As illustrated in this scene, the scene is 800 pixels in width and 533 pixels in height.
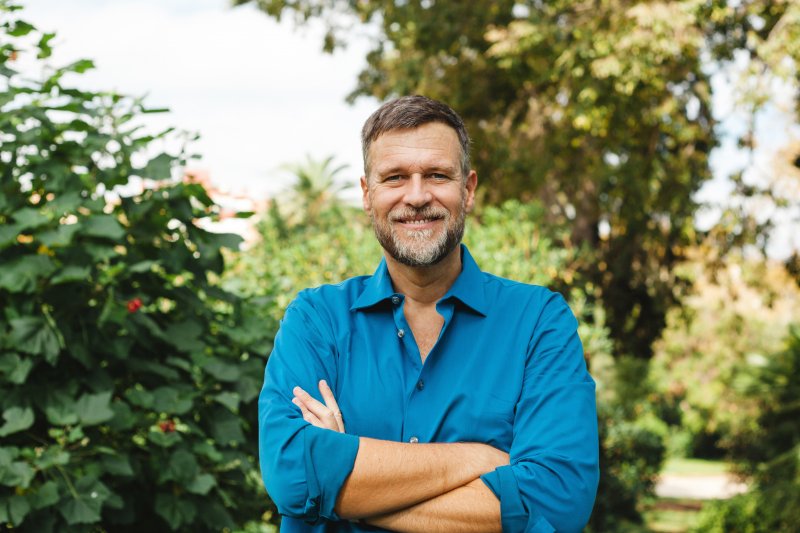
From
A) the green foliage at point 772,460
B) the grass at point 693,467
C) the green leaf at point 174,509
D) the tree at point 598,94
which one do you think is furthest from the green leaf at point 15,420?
the grass at point 693,467

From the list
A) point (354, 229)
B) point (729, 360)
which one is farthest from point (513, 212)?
point (729, 360)

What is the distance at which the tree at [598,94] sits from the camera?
1023 cm

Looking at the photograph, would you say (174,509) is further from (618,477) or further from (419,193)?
(618,477)

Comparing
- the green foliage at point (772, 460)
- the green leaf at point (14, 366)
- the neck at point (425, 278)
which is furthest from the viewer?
the green foliage at point (772, 460)

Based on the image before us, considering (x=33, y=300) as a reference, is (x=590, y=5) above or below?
above

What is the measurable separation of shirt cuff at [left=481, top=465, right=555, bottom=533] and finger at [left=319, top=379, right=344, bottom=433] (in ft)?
1.22

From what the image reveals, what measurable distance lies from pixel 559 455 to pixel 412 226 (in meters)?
0.68

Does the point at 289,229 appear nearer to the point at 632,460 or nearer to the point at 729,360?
the point at 632,460

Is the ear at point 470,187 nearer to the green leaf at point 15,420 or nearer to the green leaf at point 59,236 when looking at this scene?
the green leaf at point 59,236

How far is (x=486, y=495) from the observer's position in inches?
84.3

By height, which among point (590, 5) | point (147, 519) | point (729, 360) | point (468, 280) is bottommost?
point (729, 360)

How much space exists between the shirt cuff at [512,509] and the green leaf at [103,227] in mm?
1764

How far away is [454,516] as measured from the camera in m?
2.13

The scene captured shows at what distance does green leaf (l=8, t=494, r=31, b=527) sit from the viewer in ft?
9.80
